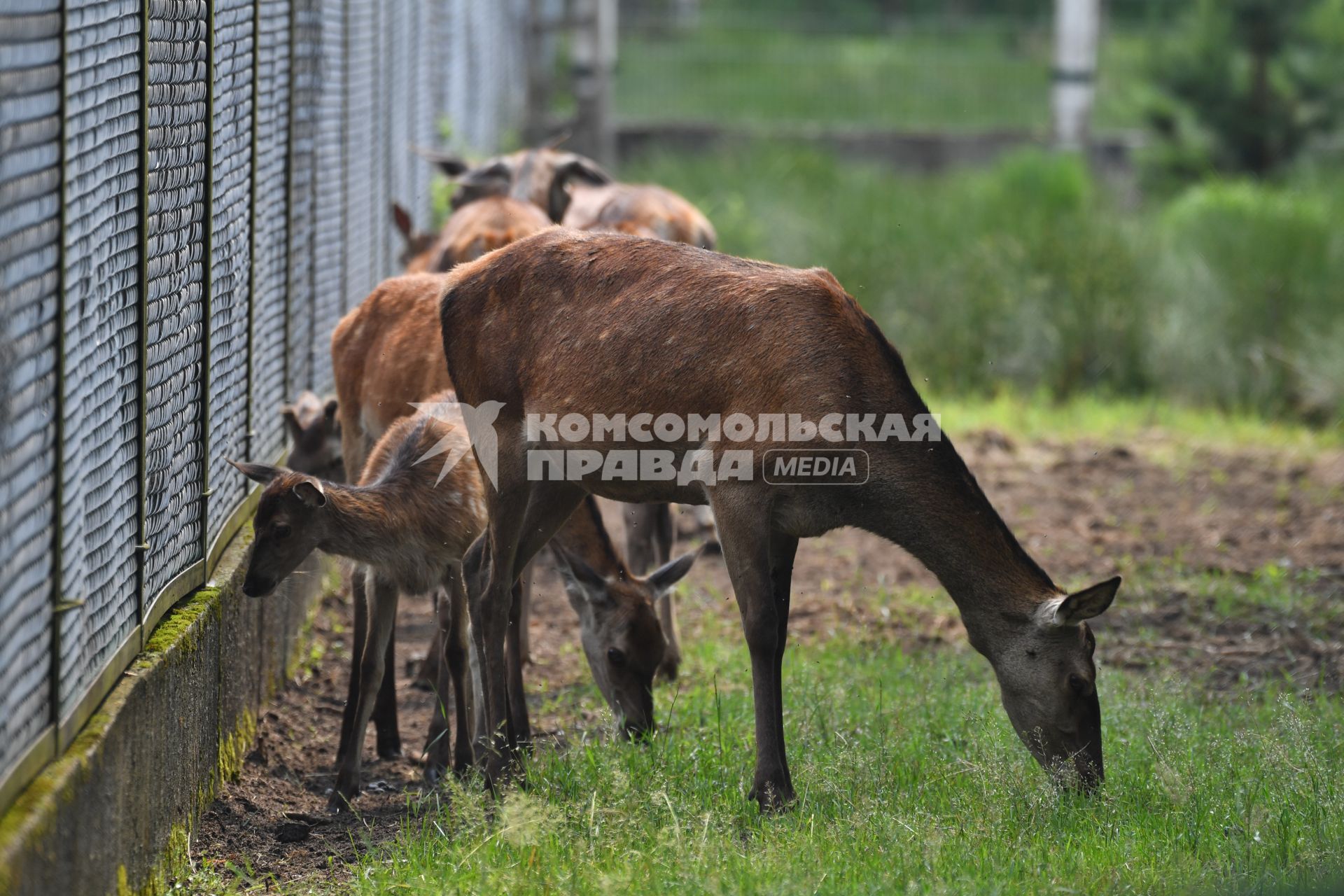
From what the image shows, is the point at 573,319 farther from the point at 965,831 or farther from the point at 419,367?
the point at 965,831

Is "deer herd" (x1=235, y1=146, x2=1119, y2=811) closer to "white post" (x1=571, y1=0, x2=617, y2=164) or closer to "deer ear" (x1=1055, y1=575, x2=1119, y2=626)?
"deer ear" (x1=1055, y1=575, x2=1119, y2=626)

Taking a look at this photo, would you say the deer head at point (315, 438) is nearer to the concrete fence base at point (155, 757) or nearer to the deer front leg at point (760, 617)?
the concrete fence base at point (155, 757)

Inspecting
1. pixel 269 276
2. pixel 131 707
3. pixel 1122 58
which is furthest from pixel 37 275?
pixel 1122 58

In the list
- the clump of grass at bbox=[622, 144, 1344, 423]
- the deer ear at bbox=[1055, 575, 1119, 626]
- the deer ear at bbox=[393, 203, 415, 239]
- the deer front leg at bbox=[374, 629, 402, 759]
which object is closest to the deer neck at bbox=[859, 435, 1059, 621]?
the deer ear at bbox=[1055, 575, 1119, 626]

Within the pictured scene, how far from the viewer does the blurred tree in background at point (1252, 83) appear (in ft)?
62.6

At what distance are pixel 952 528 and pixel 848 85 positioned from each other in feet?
75.0

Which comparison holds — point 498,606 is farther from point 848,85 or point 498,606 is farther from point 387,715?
point 848,85

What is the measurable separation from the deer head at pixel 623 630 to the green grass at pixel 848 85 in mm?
20235

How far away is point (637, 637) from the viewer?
6684 mm

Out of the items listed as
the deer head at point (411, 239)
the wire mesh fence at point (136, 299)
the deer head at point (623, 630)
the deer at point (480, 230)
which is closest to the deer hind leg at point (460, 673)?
the deer head at point (623, 630)

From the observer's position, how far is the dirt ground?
20.1 ft

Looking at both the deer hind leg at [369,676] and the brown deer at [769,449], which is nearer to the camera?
the brown deer at [769,449]

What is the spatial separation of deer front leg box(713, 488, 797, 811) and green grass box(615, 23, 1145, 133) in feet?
70.4

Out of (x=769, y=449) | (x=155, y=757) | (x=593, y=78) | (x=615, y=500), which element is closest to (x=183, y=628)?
(x=155, y=757)
